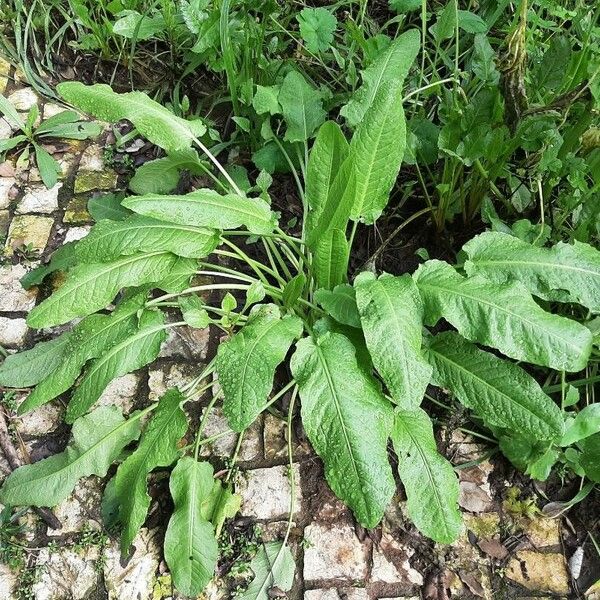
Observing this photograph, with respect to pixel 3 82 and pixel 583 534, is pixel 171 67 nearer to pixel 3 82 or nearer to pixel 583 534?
pixel 3 82

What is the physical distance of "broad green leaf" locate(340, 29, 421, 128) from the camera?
207 cm

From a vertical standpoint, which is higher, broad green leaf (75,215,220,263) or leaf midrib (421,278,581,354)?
leaf midrib (421,278,581,354)

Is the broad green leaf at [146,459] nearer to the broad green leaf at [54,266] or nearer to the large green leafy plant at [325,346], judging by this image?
the large green leafy plant at [325,346]

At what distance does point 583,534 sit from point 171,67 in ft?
8.54

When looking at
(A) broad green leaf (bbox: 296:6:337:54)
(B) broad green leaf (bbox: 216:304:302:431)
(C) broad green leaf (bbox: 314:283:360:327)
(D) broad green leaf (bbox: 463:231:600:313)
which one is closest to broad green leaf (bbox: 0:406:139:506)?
(B) broad green leaf (bbox: 216:304:302:431)

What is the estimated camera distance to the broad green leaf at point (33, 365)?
2.01 metres

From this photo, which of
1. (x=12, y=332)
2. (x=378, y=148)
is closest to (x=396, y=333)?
(x=378, y=148)

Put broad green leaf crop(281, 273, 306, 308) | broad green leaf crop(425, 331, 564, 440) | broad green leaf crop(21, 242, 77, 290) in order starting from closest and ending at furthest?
broad green leaf crop(425, 331, 564, 440)
broad green leaf crop(281, 273, 306, 308)
broad green leaf crop(21, 242, 77, 290)

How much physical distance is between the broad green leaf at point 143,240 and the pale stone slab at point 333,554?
921mm

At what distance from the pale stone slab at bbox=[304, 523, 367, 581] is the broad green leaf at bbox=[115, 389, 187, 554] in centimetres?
49

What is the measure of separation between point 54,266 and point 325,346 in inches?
42.5

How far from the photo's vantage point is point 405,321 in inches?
62.4

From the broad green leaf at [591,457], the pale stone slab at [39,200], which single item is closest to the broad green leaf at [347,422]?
the broad green leaf at [591,457]

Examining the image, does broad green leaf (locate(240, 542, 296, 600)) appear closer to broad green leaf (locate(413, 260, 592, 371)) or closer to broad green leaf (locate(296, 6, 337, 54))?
broad green leaf (locate(413, 260, 592, 371))
